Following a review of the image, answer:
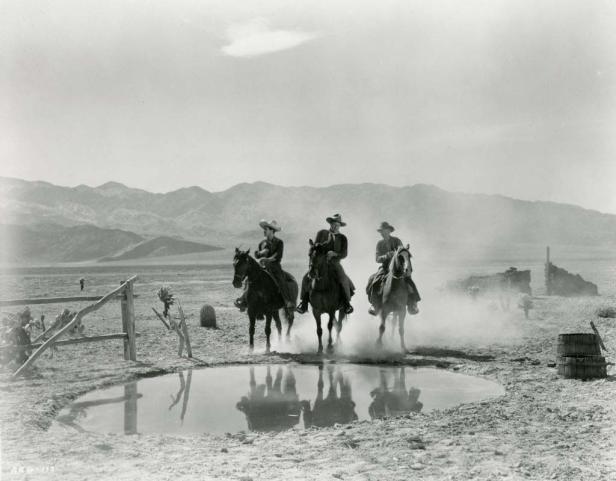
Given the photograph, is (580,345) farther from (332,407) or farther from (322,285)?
(322,285)

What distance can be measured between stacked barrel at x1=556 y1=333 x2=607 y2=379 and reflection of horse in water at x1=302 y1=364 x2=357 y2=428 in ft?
12.3

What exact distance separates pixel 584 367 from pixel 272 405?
17.4ft

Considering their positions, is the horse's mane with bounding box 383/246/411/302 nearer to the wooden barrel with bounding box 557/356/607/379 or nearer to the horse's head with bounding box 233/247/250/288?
the horse's head with bounding box 233/247/250/288

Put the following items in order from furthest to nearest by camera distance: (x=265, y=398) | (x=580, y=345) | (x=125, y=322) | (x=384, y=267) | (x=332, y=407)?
1. (x=384, y=267)
2. (x=125, y=322)
3. (x=580, y=345)
4. (x=265, y=398)
5. (x=332, y=407)

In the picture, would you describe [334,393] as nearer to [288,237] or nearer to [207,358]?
[207,358]

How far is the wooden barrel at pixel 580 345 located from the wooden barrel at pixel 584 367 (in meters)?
0.09

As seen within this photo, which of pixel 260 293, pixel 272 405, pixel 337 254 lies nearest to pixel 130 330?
pixel 260 293

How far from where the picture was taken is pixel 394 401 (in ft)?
32.7

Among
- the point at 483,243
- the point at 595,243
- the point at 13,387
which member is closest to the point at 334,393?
the point at 13,387

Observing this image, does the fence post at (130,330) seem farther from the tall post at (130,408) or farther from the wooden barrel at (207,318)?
the wooden barrel at (207,318)

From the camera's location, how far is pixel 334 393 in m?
10.6

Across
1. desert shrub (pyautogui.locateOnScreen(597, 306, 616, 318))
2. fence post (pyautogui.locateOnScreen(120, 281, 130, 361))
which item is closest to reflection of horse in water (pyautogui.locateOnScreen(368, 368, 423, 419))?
fence post (pyautogui.locateOnScreen(120, 281, 130, 361))

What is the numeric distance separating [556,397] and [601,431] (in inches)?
74.2

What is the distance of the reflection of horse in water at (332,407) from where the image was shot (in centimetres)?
891
